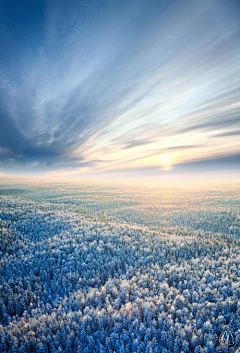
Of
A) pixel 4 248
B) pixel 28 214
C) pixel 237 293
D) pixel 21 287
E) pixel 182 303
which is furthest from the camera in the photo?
pixel 28 214

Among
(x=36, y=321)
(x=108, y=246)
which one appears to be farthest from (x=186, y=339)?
(x=108, y=246)

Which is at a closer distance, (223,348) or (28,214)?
(223,348)

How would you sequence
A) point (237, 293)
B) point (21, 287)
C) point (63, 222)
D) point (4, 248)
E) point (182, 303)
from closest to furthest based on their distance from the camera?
1. point (182, 303)
2. point (237, 293)
3. point (21, 287)
4. point (4, 248)
5. point (63, 222)

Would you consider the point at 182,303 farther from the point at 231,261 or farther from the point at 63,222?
the point at 63,222

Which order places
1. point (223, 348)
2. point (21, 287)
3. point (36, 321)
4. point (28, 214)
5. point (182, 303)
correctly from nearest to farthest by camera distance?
point (223, 348)
point (36, 321)
point (182, 303)
point (21, 287)
point (28, 214)

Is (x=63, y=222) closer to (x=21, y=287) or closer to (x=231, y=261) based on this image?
(x=21, y=287)

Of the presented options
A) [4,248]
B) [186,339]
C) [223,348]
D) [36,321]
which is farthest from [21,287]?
[223,348]

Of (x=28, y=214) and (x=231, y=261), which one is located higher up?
(x=28, y=214)

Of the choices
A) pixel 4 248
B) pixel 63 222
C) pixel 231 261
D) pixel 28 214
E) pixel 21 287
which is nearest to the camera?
pixel 21 287

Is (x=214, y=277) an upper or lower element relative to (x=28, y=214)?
lower
